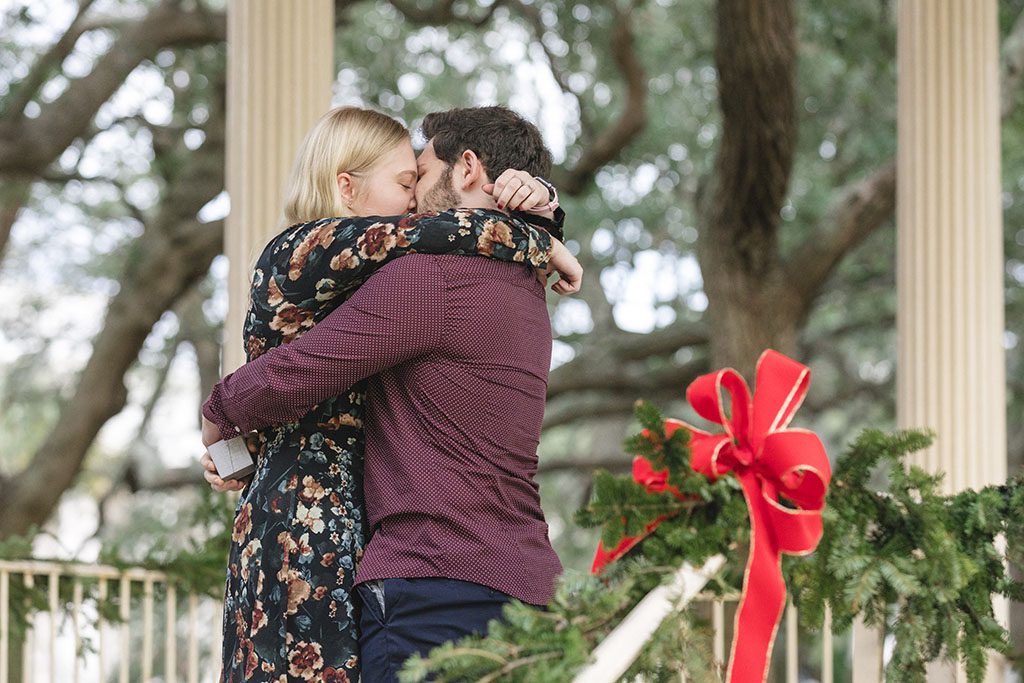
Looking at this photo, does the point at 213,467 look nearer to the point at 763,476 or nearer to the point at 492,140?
the point at 492,140

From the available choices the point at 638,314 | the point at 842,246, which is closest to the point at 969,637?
the point at 842,246

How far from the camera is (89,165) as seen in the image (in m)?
10.0

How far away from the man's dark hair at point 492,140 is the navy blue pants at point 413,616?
2.37ft

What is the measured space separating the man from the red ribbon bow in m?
0.26

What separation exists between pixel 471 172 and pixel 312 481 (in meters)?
0.60

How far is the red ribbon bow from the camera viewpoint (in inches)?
74.6

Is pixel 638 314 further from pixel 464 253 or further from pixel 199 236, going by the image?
pixel 464 253

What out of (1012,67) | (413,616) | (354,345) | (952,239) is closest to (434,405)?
(354,345)

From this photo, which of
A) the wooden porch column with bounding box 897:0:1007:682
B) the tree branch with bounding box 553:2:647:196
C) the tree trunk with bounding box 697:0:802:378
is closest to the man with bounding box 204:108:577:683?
the wooden porch column with bounding box 897:0:1007:682

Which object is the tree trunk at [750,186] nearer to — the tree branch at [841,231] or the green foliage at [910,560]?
the tree branch at [841,231]

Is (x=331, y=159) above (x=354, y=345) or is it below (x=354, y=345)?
above

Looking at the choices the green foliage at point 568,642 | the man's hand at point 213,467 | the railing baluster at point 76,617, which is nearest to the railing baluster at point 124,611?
the railing baluster at point 76,617

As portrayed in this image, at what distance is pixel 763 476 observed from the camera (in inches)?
75.5

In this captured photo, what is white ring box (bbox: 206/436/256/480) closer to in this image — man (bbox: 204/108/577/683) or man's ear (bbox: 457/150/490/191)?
man (bbox: 204/108/577/683)
